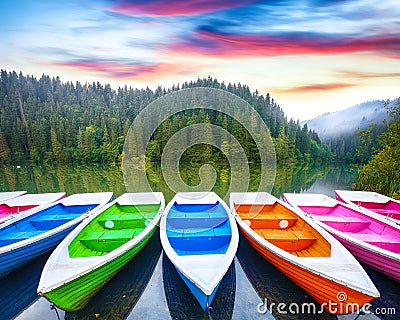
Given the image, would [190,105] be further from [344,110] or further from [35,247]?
[344,110]

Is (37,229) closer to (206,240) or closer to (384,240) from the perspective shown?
(206,240)

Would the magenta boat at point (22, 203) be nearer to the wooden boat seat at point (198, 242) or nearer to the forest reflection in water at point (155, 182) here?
the forest reflection in water at point (155, 182)

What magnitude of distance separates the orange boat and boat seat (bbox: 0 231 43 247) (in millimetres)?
4965

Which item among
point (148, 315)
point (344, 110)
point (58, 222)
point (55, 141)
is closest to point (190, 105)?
point (55, 141)

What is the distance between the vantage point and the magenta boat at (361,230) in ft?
14.1

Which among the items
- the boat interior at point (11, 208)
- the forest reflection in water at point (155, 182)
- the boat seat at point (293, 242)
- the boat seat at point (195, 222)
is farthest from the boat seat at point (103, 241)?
the forest reflection in water at point (155, 182)

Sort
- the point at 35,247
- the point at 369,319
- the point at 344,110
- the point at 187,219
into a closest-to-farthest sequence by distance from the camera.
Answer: the point at 369,319 → the point at 35,247 → the point at 187,219 → the point at 344,110

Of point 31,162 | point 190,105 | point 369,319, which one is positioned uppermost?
point 190,105

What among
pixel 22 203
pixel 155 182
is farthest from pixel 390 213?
pixel 155 182

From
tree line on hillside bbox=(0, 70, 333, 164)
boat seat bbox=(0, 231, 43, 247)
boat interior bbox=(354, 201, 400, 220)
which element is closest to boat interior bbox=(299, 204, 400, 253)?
boat interior bbox=(354, 201, 400, 220)

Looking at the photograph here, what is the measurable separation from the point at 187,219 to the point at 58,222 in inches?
136

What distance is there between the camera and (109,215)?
21.0 feet

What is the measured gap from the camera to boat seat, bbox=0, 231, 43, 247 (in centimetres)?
498

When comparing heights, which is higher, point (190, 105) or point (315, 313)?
point (190, 105)
